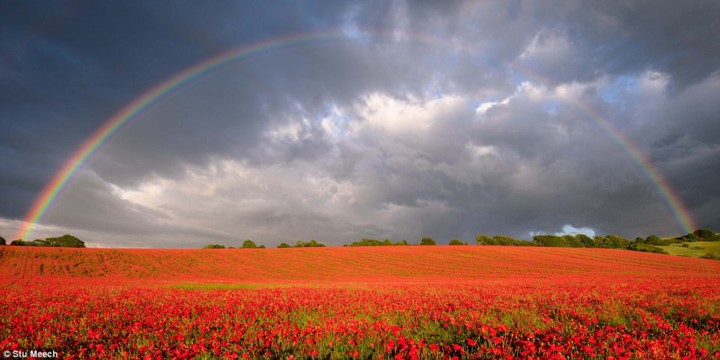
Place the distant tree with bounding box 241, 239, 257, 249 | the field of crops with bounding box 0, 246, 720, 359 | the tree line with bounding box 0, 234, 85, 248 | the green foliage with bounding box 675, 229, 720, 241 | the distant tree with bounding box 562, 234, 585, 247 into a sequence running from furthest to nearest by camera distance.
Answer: the green foliage with bounding box 675, 229, 720, 241, the distant tree with bounding box 562, 234, 585, 247, the distant tree with bounding box 241, 239, 257, 249, the tree line with bounding box 0, 234, 85, 248, the field of crops with bounding box 0, 246, 720, 359

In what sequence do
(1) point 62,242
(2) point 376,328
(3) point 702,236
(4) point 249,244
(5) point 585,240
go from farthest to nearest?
(3) point 702,236, (5) point 585,240, (4) point 249,244, (1) point 62,242, (2) point 376,328

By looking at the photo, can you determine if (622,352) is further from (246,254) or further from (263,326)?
(246,254)

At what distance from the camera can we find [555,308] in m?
8.70

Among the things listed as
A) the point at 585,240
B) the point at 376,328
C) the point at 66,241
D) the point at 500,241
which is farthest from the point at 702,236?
the point at 66,241

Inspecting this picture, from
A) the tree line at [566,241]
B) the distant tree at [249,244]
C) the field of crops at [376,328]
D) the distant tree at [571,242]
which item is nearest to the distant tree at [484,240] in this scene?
the tree line at [566,241]

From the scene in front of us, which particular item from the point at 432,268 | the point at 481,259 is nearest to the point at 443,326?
the point at 432,268

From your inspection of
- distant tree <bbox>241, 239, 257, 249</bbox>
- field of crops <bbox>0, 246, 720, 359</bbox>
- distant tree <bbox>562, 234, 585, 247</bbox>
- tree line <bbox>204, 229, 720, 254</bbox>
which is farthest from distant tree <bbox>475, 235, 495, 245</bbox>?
field of crops <bbox>0, 246, 720, 359</bbox>

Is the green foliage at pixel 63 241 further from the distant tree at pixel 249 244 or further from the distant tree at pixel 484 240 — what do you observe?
the distant tree at pixel 484 240

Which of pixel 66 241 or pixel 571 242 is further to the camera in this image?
pixel 571 242

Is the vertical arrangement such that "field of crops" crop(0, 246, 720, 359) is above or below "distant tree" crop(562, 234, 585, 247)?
below

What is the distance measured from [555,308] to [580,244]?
10910 cm

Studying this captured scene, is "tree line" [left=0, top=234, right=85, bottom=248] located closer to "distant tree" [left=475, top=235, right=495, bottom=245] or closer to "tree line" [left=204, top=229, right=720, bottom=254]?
"tree line" [left=204, top=229, right=720, bottom=254]

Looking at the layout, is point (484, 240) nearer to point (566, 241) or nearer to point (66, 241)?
point (566, 241)

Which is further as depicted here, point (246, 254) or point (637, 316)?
point (246, 254)
